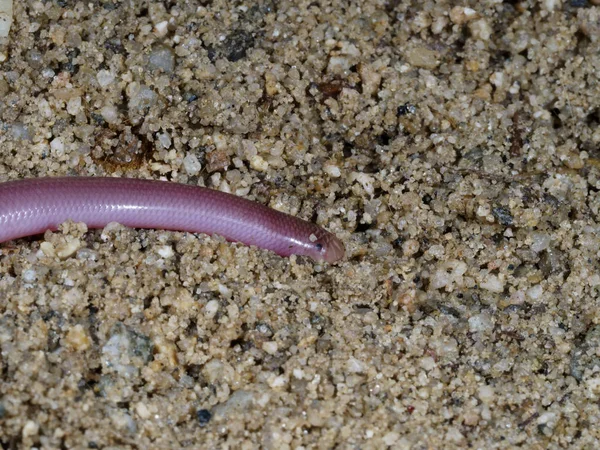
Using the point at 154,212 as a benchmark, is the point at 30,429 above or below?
below

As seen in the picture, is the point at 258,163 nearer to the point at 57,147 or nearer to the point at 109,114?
the point at 109,114

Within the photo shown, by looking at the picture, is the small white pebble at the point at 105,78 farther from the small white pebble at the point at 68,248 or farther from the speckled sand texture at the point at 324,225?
the small white pebble at the point at 68,248

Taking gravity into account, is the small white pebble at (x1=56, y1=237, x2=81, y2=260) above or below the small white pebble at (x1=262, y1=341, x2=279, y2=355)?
above

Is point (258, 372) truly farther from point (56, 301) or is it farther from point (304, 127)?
point (304, 127)

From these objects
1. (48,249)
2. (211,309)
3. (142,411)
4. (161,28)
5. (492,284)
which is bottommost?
(142,411)

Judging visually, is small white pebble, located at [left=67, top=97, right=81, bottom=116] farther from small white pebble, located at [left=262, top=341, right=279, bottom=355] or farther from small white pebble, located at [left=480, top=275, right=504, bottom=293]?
small white pebble, located at [left=480, top=275, right=504, bottom=293]

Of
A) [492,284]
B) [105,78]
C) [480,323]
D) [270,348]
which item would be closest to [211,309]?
[270,348]

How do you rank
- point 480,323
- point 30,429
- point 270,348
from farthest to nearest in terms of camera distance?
point 480,323, point 270,348, point 30,429

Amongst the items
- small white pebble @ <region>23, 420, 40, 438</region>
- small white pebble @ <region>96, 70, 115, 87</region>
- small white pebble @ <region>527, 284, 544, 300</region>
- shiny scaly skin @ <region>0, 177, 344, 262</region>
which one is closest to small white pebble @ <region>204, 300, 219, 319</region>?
shiny scaly skin @ <region>0, 177, 344, 262</region>
